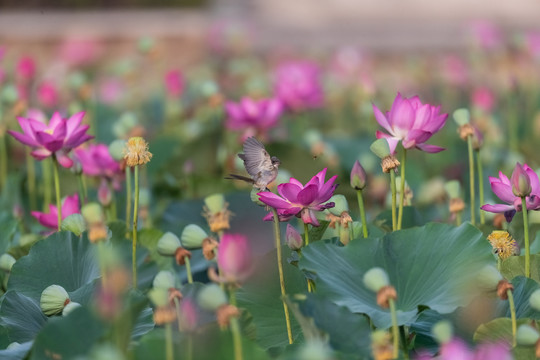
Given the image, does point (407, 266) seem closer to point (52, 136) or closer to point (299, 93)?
Result: point (52, 136)

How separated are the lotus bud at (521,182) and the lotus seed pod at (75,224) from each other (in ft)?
1.84

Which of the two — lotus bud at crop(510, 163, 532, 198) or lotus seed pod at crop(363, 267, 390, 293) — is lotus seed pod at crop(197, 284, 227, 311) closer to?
lotus seed pod at crop(363, 267, 390, 293)

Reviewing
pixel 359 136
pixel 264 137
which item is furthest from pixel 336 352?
pixel 359 136

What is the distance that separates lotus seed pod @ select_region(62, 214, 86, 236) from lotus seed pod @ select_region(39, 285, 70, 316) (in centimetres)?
18

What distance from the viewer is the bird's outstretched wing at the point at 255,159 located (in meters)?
1.14

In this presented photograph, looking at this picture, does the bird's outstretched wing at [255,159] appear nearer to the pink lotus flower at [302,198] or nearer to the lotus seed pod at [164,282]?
the pink lotus flower at [302,198]

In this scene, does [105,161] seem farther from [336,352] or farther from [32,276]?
[336,352]

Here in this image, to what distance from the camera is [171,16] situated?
6.21 m

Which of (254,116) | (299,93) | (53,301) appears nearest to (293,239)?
(53,301)

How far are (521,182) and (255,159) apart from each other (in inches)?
12.6

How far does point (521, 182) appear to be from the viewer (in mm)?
1081

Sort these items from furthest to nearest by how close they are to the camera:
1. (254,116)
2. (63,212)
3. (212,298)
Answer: (254,116) < (63,212) < (212,298)

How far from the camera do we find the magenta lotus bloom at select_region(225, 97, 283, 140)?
2152 millimetres

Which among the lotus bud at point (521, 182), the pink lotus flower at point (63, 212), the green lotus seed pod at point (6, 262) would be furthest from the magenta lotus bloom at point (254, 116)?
the lotus bud at point (521, 182)
